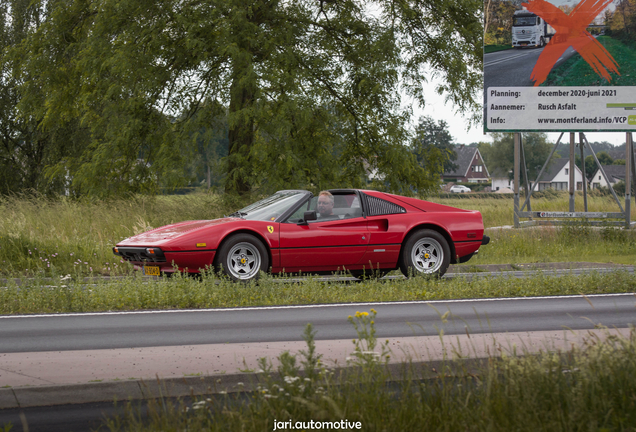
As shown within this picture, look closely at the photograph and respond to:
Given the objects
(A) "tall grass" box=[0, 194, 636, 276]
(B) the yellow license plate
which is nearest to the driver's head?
(B) the yellow license plate

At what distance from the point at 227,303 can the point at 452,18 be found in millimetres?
14541

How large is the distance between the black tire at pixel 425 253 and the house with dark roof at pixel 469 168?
114 m

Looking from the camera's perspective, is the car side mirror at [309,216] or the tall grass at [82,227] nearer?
the car side mirror at [309,216]

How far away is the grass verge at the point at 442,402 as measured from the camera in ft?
12.6

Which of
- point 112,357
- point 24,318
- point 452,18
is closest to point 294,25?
Answer: point 452,18

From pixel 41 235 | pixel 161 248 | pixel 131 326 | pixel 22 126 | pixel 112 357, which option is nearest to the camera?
pixel 112 357

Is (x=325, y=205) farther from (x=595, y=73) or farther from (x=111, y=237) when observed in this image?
(x=595, y=73)

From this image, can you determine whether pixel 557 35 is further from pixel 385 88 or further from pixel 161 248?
pixel 161 248

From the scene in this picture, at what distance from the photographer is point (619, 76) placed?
2028 centimetres

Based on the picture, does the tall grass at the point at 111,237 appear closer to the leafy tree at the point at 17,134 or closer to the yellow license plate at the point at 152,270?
the yellow license plate at the point at 152,270

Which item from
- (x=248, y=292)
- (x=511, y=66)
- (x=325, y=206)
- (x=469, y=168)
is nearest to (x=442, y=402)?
(x=248, y=292)

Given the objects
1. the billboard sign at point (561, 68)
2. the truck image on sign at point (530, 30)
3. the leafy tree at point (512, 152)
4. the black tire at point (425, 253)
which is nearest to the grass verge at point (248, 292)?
the black tire at point (425, 253)

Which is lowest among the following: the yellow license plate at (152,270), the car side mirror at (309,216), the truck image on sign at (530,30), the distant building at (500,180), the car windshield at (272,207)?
the yellow license plate at (152,270)

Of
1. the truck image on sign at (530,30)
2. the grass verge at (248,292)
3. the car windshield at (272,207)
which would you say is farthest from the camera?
the truck image on sign at (530,30)
